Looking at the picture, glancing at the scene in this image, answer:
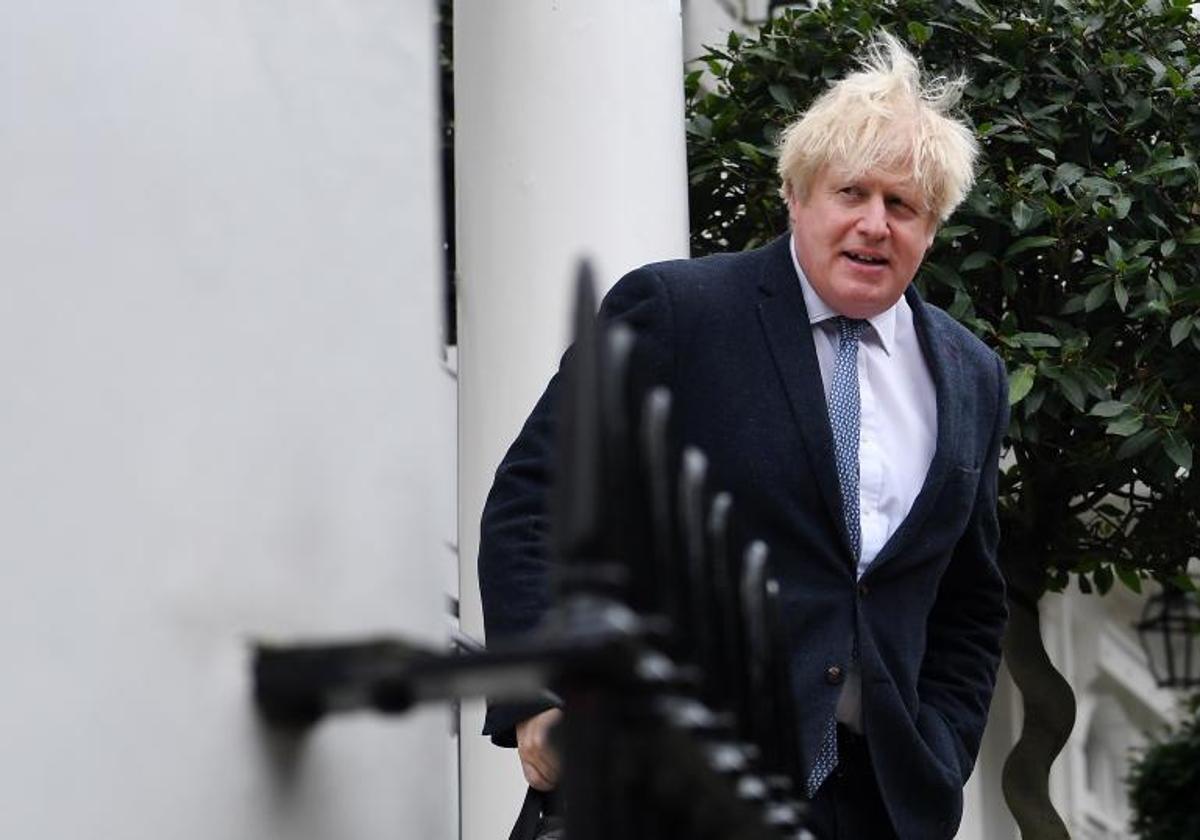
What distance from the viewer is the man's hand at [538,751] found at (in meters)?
2.65

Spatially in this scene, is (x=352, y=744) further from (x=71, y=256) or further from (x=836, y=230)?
(x=836, y=230)

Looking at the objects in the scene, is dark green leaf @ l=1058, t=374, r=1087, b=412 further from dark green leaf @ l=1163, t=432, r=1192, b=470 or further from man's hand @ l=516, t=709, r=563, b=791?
man's hand @ l=516, t=709, r=563, b=791

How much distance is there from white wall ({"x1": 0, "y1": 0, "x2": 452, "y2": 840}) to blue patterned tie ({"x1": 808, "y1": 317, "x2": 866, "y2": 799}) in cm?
114

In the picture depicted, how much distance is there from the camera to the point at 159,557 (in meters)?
1.39

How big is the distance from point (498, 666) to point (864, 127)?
200 cm

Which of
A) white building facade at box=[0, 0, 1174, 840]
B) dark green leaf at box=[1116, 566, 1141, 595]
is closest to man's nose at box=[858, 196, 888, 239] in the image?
white building facade at box=[0, 0, 1174, 840]

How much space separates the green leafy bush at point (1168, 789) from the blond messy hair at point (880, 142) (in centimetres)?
987

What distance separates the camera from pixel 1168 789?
42.5 ft

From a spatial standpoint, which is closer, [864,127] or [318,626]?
[318,626]

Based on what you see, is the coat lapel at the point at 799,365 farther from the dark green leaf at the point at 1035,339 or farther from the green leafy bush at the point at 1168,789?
the green leafy bush at the point at 1168,789

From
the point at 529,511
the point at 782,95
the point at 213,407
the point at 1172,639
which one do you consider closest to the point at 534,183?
the point at 782,95

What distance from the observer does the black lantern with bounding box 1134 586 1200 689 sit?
12.6 meters

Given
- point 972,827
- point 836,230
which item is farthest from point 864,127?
point 972,827

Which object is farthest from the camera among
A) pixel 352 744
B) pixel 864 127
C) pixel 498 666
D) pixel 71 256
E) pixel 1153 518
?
pixel 1153 518
